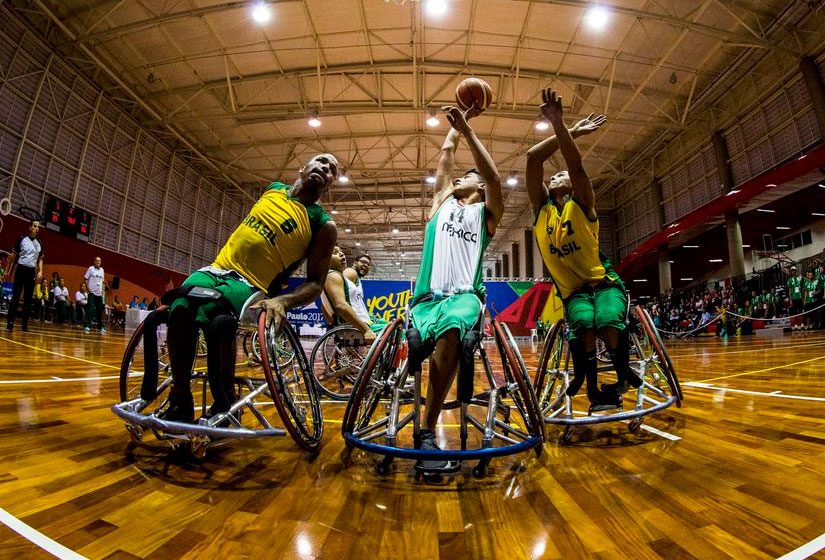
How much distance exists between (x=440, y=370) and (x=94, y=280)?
9.93 metres

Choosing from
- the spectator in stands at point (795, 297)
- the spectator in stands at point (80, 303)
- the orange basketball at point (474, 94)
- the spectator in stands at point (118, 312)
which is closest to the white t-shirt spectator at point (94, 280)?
the spectator in stands at point (80, 303)

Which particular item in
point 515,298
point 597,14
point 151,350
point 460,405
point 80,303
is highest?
point 597,14

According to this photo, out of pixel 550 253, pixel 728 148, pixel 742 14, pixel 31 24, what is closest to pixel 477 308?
pixel 550 253

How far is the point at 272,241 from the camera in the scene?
193 cm

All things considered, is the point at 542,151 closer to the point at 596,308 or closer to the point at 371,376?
the point at 596,308

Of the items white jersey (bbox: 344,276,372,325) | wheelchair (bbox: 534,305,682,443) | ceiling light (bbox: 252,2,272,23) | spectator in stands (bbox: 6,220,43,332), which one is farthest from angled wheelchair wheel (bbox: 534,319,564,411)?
ceiling light (bbox: 252,2,272,23)

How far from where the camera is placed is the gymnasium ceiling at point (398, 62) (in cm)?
1020

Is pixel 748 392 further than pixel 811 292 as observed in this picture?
No

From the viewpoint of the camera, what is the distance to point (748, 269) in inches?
687

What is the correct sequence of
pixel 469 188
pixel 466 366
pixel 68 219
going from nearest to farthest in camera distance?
pixel 466 366
pixel 469 188
pixel 68 219

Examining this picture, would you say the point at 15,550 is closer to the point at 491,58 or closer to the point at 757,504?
the point at 757,504

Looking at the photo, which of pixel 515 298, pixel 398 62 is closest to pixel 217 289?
pixel 398 62

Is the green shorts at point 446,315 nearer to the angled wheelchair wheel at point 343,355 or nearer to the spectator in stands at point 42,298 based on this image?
the angled wheelchair wheel at point 343,355

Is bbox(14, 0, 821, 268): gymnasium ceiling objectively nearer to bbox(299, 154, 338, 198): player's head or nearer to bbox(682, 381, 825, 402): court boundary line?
bbox(682, 381, 825, 402): court boundary line
